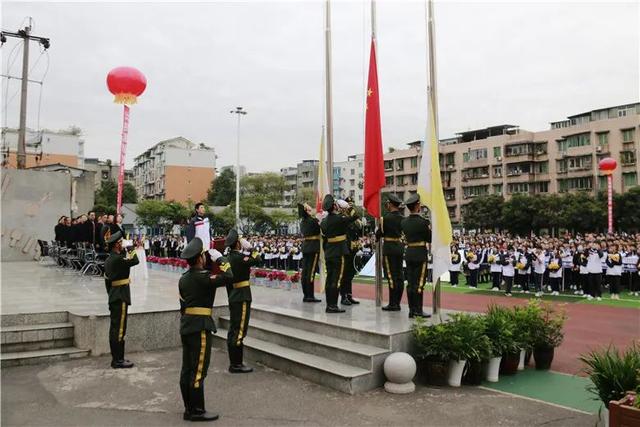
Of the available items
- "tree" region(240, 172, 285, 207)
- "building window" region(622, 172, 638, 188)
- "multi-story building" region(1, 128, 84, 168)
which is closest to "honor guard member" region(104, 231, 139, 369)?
"building window" region(622, 172, 638, 188)

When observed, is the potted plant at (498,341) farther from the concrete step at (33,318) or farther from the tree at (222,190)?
the tree at (222,190)

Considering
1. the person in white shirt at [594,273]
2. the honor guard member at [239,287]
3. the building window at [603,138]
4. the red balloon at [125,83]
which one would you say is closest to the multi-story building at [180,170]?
the building window at [603,138]

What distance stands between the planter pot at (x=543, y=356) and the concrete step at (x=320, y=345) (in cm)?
255

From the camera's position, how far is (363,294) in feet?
55.0

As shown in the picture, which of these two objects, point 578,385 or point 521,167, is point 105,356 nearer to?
point 578,385

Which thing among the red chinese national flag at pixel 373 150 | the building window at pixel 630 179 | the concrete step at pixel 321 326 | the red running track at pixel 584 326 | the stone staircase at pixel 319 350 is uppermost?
the building window at pixel 630 179

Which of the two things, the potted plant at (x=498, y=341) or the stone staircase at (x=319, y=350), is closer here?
the stone staircase at (x=319, y=350)

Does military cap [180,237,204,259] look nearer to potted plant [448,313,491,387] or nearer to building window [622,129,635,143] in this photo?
potted plant [448,313,491,387]

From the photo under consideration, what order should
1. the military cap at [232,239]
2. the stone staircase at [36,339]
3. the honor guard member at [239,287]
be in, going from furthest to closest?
the stone staircase at [36,339], the military cap at [232,239], the honor guard member at [239,287]

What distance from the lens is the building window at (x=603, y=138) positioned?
4901cm

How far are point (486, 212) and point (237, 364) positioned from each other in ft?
160

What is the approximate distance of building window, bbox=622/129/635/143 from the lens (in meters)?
46.8

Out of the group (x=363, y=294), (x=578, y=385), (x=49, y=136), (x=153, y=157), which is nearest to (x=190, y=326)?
(x=578, y=385)

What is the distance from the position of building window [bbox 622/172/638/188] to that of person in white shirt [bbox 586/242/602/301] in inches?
1512
